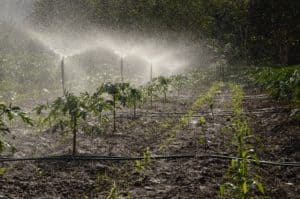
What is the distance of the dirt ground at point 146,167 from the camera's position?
20.0ft

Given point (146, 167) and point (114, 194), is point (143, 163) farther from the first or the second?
point (114, 194)

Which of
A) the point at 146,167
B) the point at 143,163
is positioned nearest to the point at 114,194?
the point at 146,167

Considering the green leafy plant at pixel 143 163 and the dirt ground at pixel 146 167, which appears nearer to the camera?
the dirt ground at pixel 146 167

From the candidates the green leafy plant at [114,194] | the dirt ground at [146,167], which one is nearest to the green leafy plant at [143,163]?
the dirt ground at [146,167]

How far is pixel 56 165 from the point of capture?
7.36 m

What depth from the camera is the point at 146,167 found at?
7.21 metres

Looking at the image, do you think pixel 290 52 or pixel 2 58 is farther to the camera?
pixel 290 52

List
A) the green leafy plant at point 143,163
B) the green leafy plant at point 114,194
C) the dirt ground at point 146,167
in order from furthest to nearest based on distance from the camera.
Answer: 1. the green leafy plant at point 143,163
2. the dirt ground at point 146,167
3. the green leafy plant at point 114,194

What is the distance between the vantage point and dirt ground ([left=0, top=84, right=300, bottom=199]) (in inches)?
240

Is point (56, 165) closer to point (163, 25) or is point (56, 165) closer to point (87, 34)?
point (163, 25)

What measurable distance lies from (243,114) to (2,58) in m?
14.9

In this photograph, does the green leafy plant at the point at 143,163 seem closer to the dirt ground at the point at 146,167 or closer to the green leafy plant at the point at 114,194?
the dirt ground at the point at 146,167

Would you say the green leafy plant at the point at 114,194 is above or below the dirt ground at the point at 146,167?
below

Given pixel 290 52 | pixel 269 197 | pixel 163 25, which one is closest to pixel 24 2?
pixel 163 25
